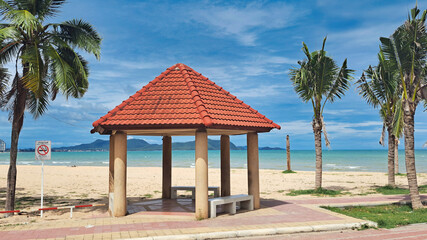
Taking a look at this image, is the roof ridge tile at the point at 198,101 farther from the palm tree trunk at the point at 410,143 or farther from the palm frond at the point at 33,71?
the palm tree trunk at the point at 410,143

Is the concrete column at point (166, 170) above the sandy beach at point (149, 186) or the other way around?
above

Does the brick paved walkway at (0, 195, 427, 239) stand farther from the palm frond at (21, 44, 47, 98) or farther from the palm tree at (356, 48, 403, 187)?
the palm tree at (356, 48, 403, 187)

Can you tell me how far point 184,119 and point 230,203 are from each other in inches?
129

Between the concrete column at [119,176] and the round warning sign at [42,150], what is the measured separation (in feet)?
9.69

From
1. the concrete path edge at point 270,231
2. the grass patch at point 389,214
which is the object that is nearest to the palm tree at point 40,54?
the concrete path edge at point 270,231

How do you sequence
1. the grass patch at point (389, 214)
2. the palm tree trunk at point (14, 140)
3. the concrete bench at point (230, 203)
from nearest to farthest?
the grass patch at point (389, 214) → the concrete bench at point (230, 203) → the palm tree trunk at point (14, 140)

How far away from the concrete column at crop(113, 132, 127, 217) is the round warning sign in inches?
116

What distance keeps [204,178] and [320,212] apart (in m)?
4.16

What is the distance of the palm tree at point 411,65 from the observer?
12.9 m

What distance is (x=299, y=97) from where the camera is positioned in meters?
19.6

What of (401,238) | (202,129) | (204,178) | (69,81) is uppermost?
(69,81)

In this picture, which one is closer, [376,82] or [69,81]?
[69,81]

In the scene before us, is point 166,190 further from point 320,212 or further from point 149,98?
point 320,212

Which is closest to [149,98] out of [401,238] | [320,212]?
[320,212]
